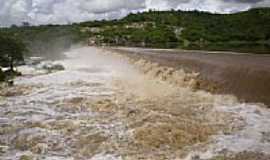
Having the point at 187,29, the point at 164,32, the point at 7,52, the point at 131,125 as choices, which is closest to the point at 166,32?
the point at 164,32

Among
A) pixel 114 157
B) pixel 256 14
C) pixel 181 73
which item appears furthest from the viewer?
pixel 256 14

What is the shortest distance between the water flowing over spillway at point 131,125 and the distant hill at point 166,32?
5774 centimetres

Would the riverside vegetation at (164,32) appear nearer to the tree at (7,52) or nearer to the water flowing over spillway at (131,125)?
the tree at (7,52)

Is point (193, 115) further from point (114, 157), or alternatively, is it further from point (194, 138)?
point (114, 157)

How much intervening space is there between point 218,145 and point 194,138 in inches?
34.2

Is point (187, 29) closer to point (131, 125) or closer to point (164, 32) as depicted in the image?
point (164, 32)

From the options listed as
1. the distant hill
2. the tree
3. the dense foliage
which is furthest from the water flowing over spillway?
the dense foliage

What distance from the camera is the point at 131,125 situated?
1338cm

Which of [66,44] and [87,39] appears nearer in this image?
[66,44]

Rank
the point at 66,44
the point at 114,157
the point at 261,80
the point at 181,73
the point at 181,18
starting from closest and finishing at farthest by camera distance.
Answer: the point at 114,157
the point at 261,80
the point at 181,73
the point at 66,44
the point at 181,18

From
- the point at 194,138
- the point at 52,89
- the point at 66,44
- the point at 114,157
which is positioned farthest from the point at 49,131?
the point at 66,44

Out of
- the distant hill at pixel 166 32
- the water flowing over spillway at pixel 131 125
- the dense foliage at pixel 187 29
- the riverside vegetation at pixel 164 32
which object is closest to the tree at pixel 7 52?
the water flowing over spillway at pixel 131 125

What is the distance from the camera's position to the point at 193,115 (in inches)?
572

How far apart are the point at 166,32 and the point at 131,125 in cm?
9906
